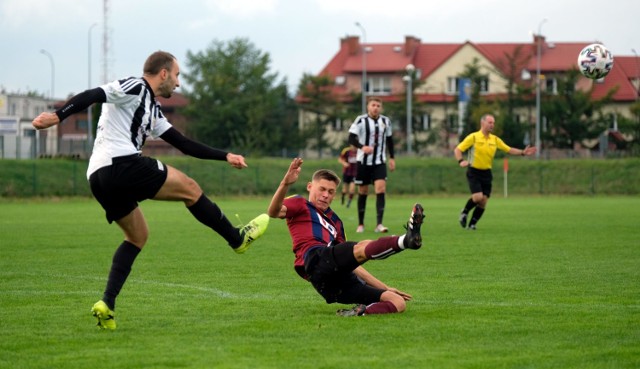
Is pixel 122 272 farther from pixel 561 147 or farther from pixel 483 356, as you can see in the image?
pixel 561 147

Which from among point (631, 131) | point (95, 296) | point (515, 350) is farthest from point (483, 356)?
point (631, 131)

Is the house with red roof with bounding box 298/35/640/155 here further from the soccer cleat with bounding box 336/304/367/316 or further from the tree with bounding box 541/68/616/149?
the soccer cleat with bounding box 336/304/367/316

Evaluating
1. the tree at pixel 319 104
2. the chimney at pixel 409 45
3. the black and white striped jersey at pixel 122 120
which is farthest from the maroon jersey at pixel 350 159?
the chimney at pixel 409 45

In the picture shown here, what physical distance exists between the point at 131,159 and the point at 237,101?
7932 cm

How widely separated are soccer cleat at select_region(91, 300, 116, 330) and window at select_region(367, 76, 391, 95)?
75.6 meters

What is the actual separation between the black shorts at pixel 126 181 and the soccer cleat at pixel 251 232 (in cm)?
92

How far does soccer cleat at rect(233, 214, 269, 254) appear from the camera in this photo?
831 cm

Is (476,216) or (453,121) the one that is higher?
(453,121)

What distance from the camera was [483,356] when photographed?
649cm

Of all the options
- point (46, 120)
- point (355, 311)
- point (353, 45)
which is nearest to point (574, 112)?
point (353, 45)

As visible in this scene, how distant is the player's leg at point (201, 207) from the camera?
775 cm

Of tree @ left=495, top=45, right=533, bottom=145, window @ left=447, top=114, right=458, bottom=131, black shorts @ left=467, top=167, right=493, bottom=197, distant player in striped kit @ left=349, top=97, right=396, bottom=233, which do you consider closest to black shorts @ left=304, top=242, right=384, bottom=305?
distant player in striped kit @ left=349, top=97, right=396, bottom=233

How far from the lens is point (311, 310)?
8.69m

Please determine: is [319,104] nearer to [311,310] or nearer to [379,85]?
[379,85]
